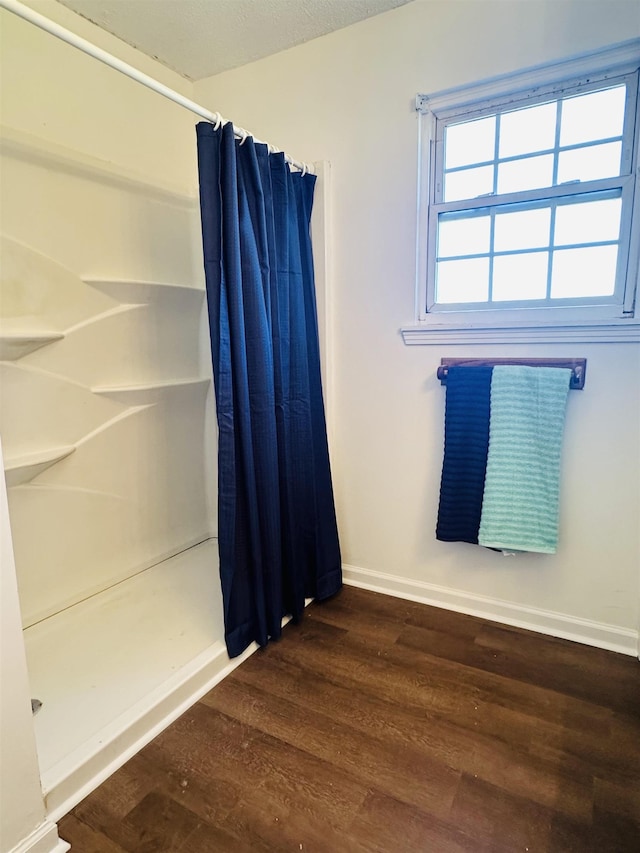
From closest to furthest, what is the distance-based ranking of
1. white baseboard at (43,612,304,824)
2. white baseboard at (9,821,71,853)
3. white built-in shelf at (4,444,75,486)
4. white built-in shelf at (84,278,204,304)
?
white baseboard at (9,821,71,853), white baseboard at (43,612,304,824), white built-in shelf at (4,444,75,486), white built-in shelf at (84,278,204,304)

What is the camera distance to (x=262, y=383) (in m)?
1.76

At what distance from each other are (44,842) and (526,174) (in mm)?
2505

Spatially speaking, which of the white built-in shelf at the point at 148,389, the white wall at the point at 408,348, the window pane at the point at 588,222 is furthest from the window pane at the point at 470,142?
the white built-in shelf at the point at 148,389

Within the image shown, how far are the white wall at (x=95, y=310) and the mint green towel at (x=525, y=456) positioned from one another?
1.55 metres

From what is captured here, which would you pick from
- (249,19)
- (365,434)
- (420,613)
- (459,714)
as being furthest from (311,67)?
(459,714)

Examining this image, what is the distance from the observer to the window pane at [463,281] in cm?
193

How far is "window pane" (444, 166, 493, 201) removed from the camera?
1.88m

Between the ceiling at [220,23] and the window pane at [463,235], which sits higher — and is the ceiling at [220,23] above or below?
above

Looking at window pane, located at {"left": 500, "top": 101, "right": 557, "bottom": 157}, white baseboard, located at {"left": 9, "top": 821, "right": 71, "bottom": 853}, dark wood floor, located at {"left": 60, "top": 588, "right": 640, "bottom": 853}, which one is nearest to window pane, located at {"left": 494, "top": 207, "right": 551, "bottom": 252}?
window pane, located at {"left": 500, "top": 101, "right": 557, "bottom": 157}

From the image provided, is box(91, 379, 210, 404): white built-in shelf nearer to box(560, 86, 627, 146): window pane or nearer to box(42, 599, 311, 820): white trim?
box(42, 599, 311, 820): white trim

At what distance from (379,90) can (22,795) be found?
102 inches

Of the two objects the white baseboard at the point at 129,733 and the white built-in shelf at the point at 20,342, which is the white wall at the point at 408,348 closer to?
the white baseboard at the point at 129,733

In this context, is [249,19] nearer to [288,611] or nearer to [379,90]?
[379,90]

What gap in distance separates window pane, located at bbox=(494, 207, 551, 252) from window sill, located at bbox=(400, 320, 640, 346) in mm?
320
